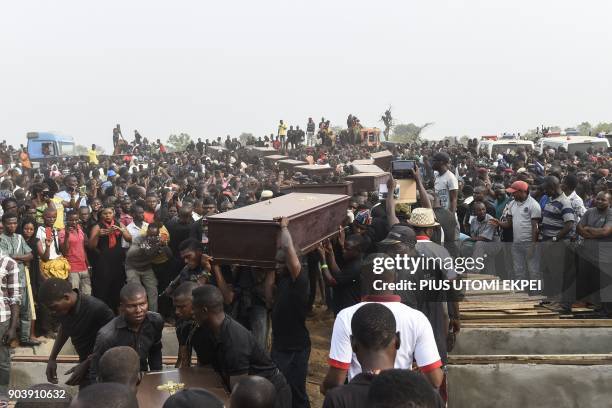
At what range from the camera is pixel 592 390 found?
17.2 feet

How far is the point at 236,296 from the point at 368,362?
2.74 m

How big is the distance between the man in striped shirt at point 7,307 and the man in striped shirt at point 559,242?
5969 mm

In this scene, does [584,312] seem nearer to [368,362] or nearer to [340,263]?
[340,263]

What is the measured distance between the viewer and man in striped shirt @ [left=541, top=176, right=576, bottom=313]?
6984 millimetres

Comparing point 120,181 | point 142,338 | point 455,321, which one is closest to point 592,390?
point 455,321

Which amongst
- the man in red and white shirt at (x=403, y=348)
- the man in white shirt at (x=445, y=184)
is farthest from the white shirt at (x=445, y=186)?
the man in red and white shirt at (x=403, y=348)

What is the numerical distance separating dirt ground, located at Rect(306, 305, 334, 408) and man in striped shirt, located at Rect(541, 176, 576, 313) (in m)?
2.87

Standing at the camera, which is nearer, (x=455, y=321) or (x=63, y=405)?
(x=63, y=405)

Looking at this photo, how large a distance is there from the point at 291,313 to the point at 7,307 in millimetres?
2819

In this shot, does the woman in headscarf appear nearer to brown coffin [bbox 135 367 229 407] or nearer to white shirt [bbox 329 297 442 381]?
brown coffin [bbox 135 367 229 407]

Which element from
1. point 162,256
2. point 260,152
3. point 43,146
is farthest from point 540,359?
point 43,146

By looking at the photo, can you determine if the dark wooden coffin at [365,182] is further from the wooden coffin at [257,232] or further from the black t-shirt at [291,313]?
the black t-shirt at [291,313]

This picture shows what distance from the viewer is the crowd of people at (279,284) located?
299cm

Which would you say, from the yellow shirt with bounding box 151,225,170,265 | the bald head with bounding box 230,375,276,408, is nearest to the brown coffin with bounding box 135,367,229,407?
the bald head with bounding box 230,375,276,408
